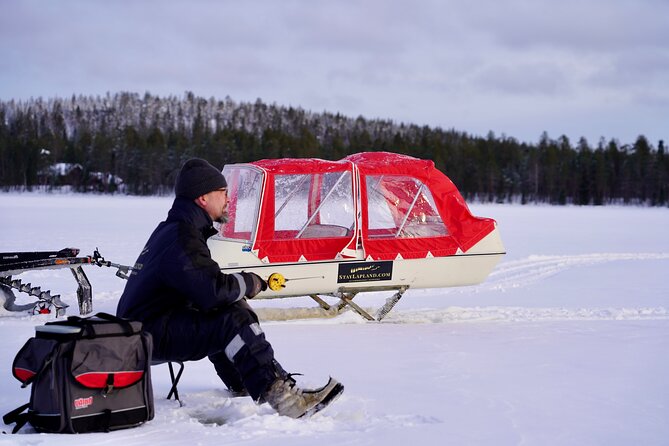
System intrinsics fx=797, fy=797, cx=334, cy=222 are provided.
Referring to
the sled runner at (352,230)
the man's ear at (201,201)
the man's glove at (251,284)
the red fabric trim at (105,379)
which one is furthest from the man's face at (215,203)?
the sled runner at (352,230)

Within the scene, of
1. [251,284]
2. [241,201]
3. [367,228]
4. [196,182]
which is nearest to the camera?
[251,284]

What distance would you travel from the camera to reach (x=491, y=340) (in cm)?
641

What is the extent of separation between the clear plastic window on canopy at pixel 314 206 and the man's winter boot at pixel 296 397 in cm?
358

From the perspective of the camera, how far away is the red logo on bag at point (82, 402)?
3520mm

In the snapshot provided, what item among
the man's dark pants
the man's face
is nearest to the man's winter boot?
the man's dark pants

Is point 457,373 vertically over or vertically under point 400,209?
under

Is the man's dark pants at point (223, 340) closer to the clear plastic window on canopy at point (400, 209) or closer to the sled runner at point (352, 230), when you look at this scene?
the sled runner at point (352, 230)

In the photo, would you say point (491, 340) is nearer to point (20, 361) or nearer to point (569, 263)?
point (20, 361)

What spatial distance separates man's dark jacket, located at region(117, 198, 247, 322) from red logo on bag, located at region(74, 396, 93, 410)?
520 mm

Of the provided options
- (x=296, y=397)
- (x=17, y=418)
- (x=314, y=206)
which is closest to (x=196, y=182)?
(x=296, y=397)

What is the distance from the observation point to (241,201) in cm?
756

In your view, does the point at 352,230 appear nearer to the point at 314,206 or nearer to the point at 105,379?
the point at 314,206

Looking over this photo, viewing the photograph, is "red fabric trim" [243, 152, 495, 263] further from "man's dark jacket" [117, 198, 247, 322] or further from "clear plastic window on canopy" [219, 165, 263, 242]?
"man's dark jacket" [117, 198, 247, 322]

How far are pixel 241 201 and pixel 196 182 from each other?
346cm
